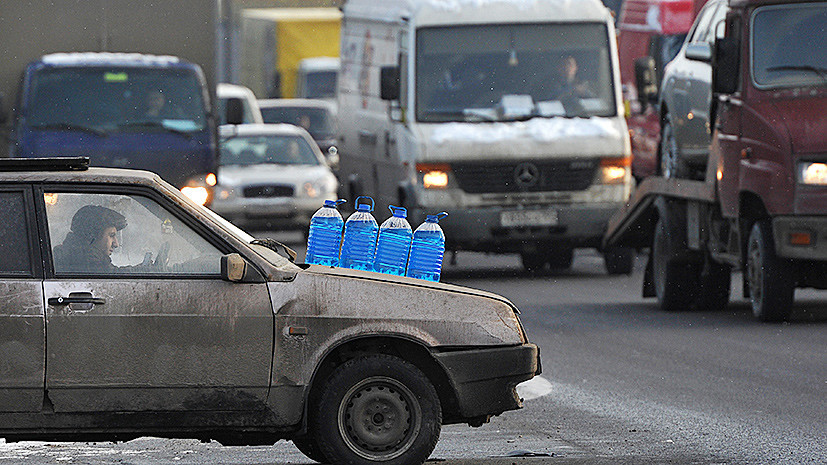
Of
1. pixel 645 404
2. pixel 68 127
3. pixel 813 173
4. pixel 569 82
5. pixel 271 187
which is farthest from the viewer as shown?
pixel 271 187

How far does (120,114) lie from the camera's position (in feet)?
60.7

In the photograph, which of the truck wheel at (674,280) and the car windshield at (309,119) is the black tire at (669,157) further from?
the car windshield at (309,119)

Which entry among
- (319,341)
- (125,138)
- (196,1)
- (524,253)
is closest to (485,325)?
(319,341)

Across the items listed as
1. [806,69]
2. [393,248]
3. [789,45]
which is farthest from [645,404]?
[789,45]

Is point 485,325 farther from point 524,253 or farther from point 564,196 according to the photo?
point 524,253

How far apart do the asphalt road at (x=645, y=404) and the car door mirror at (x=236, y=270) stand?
118 centimetres

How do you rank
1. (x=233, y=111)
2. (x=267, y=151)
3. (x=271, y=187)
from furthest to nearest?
(x=267, y=151) → (x=271, y=187) → (x=233, y=111)

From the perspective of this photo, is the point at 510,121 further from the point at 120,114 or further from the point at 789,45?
the point at 789,45

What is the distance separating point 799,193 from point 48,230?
7912 mm

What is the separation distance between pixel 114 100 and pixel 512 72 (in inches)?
172

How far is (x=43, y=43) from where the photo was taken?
1903cm

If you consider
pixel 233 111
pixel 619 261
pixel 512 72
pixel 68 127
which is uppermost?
pixel 512 72

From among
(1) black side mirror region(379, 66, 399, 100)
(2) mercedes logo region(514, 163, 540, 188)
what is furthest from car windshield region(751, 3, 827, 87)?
(1) black side mirror region(379, 66, 399, 100)

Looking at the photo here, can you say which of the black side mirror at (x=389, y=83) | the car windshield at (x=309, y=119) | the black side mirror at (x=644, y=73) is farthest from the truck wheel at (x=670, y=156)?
the car windshield at (x=309, y=119)
